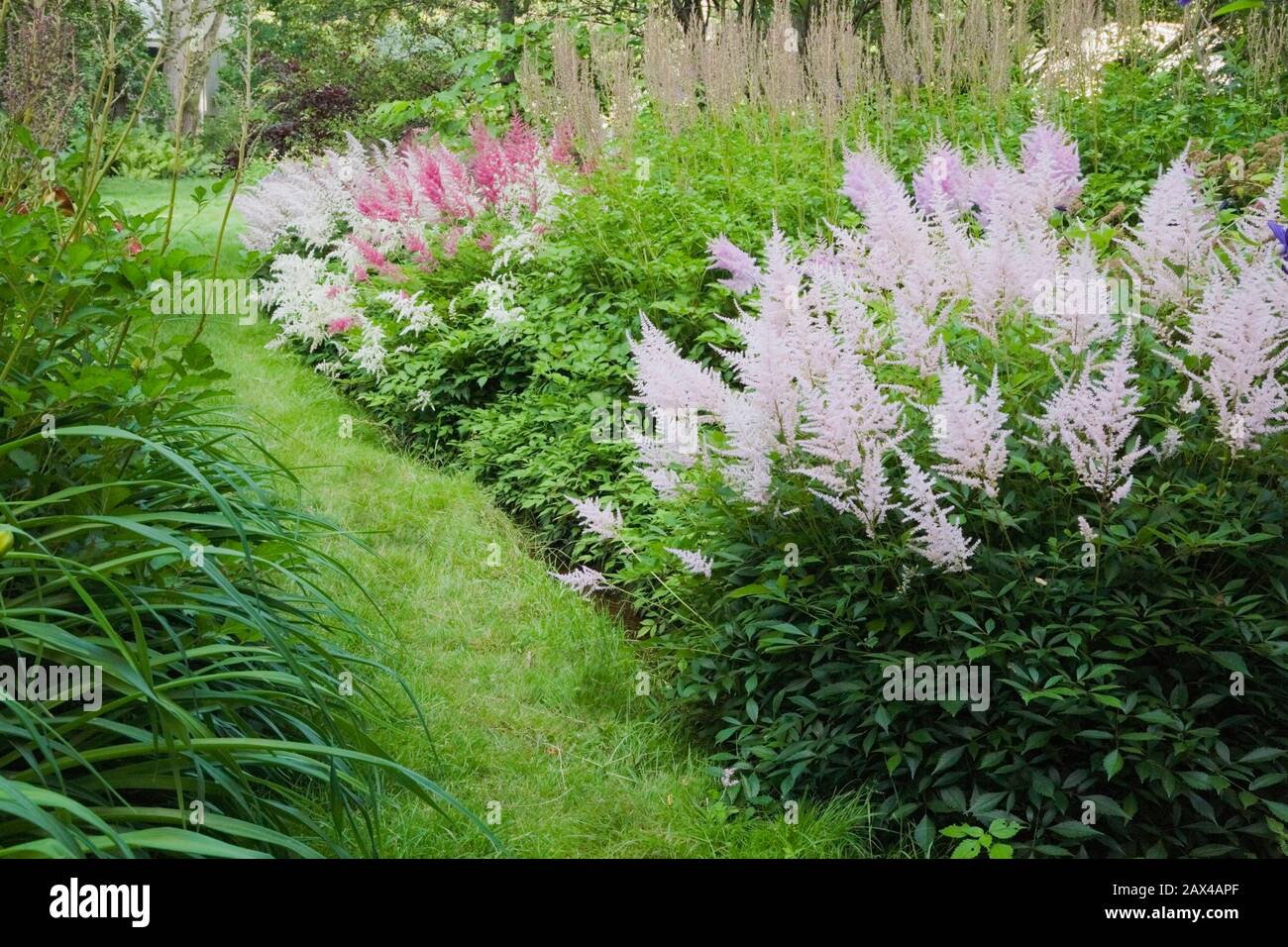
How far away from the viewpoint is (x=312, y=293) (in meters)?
8.06

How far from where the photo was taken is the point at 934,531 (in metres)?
2.87

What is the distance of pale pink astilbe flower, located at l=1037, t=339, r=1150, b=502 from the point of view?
9.32 feet

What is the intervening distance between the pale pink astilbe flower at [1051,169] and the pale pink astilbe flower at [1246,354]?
848mm

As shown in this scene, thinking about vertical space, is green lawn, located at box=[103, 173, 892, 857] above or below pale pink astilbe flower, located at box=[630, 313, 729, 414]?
below

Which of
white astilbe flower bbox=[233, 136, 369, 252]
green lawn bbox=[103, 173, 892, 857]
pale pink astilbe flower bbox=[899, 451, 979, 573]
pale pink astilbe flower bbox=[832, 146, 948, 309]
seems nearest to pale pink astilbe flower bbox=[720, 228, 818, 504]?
pale pink astilbe flower bbox=[832, 146, 948, 309]

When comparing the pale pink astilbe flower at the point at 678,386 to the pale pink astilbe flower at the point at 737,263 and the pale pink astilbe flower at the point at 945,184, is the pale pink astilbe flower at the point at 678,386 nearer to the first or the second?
the pale pink astilbe flower at the point at 737,263

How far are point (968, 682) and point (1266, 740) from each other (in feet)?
2.35

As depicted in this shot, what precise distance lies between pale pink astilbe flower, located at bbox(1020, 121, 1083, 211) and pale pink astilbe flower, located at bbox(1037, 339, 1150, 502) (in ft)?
3.06

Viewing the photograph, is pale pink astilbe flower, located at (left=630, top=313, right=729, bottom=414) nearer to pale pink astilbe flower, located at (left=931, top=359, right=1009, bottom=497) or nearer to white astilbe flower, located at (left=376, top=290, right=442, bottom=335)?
pale pink astilbe flower, located at (left=931, top=359, right=1009, bottom=497)

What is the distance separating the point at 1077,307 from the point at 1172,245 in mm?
416

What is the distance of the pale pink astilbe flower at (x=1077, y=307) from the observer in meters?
3.09
